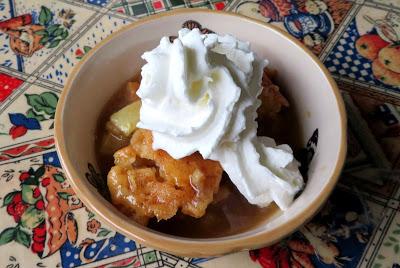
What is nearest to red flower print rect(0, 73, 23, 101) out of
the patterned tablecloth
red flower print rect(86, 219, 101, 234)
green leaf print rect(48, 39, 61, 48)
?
the patterned tablecloth

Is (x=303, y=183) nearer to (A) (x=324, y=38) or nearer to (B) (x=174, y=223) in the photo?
(B) (x=174, y=223)

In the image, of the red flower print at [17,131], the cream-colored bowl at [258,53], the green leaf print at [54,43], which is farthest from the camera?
the green leaf print at [54,43]

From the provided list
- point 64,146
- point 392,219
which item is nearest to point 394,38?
point 392,219

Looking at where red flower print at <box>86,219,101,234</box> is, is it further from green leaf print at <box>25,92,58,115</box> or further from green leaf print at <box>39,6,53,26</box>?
green leaf print at <box>39,6,53,26</box>

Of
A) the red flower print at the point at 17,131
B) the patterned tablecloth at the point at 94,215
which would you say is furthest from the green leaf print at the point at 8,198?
the red flower print at the point at 17,131

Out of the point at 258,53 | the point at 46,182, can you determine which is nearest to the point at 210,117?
the point at 258,53

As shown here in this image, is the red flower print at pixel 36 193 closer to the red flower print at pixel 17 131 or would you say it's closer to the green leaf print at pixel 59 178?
the green leaf print at pixel 59 178
